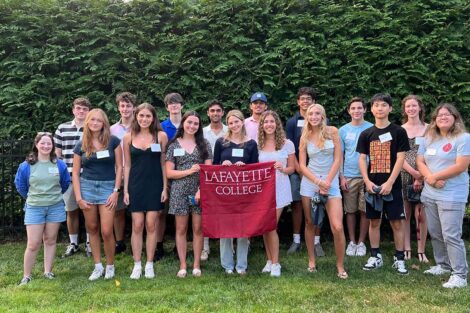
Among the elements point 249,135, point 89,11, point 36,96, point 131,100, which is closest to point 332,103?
point 249,135

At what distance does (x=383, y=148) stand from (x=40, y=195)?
13.7ft

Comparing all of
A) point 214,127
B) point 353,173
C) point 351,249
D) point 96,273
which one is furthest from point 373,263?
point 96,273

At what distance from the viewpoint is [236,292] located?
4.62m

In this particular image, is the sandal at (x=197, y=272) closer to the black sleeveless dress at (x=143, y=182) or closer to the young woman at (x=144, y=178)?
the young woman at (x=144, y=178)

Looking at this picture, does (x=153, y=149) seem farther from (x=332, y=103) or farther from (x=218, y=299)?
(x=332, y=103)

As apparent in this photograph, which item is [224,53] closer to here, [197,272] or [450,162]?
[197,272]

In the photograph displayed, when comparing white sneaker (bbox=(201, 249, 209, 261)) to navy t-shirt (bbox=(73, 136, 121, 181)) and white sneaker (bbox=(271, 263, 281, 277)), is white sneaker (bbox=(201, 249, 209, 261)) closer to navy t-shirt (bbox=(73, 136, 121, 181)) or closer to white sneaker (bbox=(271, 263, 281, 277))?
white sneaker (bbox=(271, 263, 281, 277))

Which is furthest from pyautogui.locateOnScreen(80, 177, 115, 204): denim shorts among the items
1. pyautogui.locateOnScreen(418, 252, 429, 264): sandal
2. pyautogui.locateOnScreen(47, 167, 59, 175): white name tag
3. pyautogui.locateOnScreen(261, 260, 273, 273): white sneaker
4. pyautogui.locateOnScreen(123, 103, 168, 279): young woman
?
pyautogui.locateOnScreen(418, 252, 429, 264): sandal

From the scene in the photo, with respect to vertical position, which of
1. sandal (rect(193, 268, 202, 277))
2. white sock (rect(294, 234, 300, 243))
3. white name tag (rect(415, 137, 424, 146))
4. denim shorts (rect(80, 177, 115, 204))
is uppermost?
white name tag (rect(415, 137, 424, 146))

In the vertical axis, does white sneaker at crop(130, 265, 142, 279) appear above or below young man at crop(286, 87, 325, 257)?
below

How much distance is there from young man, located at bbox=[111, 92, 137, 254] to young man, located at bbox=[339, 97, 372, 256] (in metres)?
2.96

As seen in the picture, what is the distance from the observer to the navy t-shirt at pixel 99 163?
16.5ft

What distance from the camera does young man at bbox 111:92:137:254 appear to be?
5.77m

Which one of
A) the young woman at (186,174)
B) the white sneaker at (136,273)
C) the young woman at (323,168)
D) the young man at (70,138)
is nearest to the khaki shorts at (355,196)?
the young woman at (323,168)
